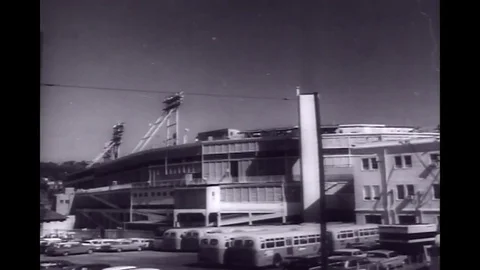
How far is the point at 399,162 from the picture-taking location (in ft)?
6.76

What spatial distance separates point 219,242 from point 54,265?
33.7 inches

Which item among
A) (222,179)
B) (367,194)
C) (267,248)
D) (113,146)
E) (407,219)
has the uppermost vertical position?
(113,146)

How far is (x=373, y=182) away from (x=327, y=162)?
0.93ft

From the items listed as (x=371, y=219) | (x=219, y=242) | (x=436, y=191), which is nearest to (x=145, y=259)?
(x=219, y=242)

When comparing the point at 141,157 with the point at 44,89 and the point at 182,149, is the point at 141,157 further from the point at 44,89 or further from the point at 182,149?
the point at 44,89

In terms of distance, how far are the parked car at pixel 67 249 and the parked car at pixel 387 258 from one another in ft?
5.04

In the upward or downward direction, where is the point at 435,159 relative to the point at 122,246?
upward

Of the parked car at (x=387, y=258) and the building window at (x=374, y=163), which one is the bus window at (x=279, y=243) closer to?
the parked car at (x=387, y=258)

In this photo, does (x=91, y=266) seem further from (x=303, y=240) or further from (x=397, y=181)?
(x=397, y=181)

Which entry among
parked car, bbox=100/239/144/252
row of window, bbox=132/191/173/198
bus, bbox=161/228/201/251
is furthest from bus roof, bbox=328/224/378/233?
parked car, bbox=100/239/144/252

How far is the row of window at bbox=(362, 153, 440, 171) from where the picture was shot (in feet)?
6.70

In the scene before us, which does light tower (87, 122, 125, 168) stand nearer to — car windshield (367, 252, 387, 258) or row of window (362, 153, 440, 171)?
row of window (362, 153, 440, 171)

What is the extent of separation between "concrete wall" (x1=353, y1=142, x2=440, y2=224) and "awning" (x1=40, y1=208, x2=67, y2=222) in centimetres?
161
